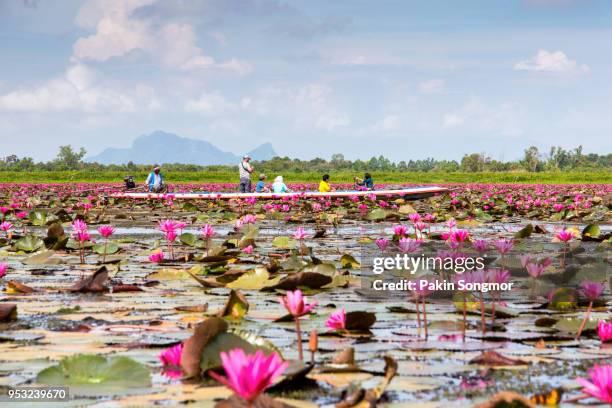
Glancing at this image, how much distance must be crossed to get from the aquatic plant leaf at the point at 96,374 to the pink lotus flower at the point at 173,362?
0.29 ft

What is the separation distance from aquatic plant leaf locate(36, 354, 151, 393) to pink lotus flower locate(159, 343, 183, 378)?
0.29 feet

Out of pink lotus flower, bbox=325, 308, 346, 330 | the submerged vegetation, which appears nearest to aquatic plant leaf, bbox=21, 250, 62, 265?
the submerged vegetation

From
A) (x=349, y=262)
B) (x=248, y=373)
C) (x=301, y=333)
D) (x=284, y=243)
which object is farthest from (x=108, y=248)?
(x=248, y=373)

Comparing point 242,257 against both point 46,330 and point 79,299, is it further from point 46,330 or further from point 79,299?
point 46,330

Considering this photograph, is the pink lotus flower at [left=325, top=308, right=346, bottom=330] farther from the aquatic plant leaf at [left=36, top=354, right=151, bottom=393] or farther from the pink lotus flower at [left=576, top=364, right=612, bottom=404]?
the pink lotus flower at [left=576, top=364, right=612, bottom=404]

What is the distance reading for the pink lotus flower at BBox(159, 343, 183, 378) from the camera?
2.15 meters

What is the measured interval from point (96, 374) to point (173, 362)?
8.5 inches

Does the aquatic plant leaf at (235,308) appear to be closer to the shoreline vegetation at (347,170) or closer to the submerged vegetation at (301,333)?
the submerged vegetation at (301,333)

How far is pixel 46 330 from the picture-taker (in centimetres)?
A: 283

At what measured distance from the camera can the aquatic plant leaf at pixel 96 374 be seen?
2027 mm

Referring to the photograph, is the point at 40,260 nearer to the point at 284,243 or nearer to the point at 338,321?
the point at 284,243

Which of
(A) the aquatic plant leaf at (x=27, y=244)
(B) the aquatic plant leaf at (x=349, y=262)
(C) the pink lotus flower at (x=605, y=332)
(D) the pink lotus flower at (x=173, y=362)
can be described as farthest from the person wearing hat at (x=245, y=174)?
(D) the pink lotus flower at (x=173, y=362)

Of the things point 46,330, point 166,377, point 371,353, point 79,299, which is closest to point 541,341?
point 371,353

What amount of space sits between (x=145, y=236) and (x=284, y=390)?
6690 millimetres
